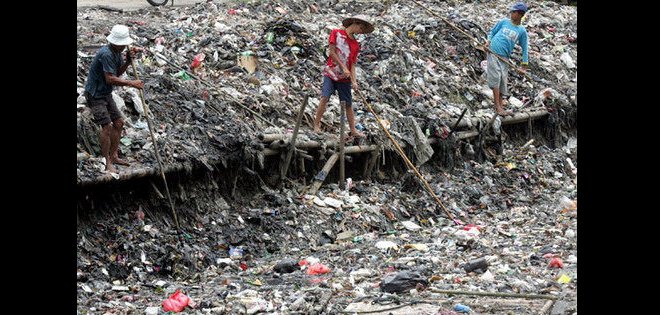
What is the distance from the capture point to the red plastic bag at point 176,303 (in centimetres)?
→ 661

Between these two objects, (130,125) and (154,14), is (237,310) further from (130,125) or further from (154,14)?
(154,14)

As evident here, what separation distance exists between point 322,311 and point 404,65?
20.9 ft

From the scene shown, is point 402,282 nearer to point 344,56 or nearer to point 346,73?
point 346,73

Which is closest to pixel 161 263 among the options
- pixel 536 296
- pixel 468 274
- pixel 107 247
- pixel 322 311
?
pixel 107 247

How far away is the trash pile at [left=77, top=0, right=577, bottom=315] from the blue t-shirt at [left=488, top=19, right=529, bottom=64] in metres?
0.90

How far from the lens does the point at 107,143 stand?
7.63 meters

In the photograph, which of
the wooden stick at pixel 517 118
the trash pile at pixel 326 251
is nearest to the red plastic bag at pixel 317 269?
the trash pile at pixel 326 251

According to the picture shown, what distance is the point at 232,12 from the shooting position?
41.4 ft

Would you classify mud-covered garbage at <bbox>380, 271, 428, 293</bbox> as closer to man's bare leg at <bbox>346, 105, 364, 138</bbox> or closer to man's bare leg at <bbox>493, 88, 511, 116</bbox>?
man's bare leg at <bbox>346, 105, 364, 138</bbox>

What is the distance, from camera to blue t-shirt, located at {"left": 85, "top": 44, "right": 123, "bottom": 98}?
24.1 ft

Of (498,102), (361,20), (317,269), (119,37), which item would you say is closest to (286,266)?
(317,269)

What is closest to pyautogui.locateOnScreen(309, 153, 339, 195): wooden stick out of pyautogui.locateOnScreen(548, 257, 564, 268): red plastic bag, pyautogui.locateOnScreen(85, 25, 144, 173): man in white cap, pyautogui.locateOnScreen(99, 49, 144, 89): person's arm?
pyautogui.locateOnScreen(85, 25, 144, 173): man in white cap

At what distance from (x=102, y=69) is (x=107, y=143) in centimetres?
62
